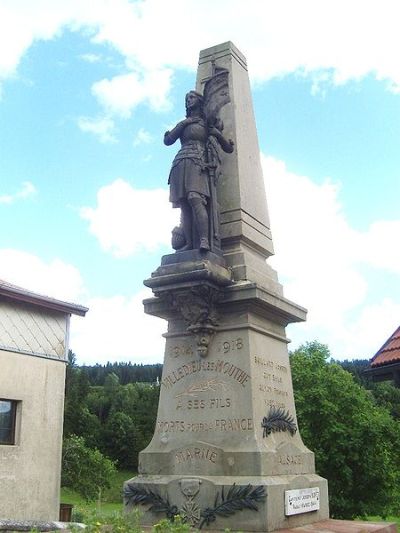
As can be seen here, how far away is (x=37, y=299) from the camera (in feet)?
65.8

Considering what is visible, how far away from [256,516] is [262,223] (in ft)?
13.6

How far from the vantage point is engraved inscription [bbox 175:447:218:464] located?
734cm

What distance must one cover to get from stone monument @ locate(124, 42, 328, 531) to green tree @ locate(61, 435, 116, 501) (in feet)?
50.0

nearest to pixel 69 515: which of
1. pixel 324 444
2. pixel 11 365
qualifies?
pixel 11 365

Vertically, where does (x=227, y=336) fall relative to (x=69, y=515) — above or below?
above

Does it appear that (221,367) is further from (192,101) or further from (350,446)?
(350,446)

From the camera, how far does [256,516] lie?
6.81 metres

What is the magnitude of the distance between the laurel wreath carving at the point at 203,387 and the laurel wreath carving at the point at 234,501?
3.93 feet

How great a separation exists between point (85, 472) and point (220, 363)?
16.1m

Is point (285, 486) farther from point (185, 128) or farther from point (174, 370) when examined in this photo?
point (185, 128)

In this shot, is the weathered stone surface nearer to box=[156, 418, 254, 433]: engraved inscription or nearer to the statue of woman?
box=[156, 418, 254, 433]: engraved inscription

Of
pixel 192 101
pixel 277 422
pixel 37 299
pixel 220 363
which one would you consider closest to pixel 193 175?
pixel 192 101

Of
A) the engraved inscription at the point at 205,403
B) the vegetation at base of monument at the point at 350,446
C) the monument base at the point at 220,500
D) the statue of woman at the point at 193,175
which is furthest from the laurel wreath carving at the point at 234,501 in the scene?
the vegetation at base of monument at the point at 350,446

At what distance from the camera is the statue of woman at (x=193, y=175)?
8219mm
